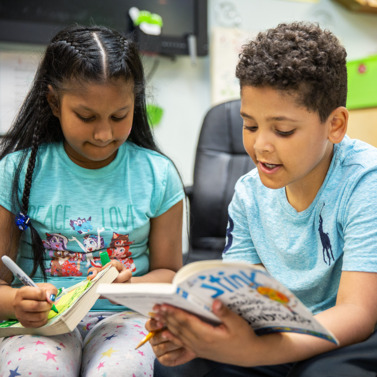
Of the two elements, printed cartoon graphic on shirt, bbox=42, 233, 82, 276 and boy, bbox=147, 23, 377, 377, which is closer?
boy, bbox=147, 23, 377, 377

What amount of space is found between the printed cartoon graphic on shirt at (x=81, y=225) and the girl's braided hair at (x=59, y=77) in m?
0.07

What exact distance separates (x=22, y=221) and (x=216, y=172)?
84 cm

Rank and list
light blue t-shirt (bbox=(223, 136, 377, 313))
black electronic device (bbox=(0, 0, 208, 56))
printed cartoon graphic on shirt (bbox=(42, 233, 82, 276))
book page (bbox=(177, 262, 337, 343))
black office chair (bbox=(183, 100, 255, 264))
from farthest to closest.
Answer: black electronic device (bbox=(0, 0, 208, 56)) → black office chair (bbox=(183, 100, 255, 264)) → printed cartoon graphic on shirt (bbox=(42, 233, 82, 276)) → light blue t-shirt (bbox=(223, 136, 377, 313)) → book page (bbox=(177, 262, 337, 343))

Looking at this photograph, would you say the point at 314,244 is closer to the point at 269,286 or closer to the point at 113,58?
the point at 269,286

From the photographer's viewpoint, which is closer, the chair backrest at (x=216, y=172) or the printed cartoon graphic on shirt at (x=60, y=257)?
the printed cartoon graphic on shirt at (x=60, y=257)

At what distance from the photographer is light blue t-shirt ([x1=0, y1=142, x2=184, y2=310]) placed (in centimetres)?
104

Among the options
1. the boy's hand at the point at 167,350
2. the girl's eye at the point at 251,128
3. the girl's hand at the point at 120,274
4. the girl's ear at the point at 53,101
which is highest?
the girl's ear at the point at 53,101

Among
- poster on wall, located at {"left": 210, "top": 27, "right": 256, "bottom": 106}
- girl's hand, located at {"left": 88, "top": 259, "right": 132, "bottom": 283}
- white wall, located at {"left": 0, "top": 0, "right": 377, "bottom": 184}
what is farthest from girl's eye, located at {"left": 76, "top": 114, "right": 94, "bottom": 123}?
poster on wall, located at {"left": 210, "top": 27, "right": 256, "bottom": 106}

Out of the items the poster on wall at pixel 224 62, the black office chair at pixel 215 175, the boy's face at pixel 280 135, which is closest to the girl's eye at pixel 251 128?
the boy's face at pixel 280 135

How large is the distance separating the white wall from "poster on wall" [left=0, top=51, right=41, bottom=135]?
0.48 metres

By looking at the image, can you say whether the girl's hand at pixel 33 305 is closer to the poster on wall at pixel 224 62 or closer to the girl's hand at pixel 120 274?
the girl's hand at pixel 120 274

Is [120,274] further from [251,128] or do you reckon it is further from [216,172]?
[216,172]

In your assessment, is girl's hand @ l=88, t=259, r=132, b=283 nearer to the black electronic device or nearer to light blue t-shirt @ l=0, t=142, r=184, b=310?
light blue t-shirt @ l=0, t=142, r=184, b=310

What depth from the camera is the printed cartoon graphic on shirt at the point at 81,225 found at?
1.04m
